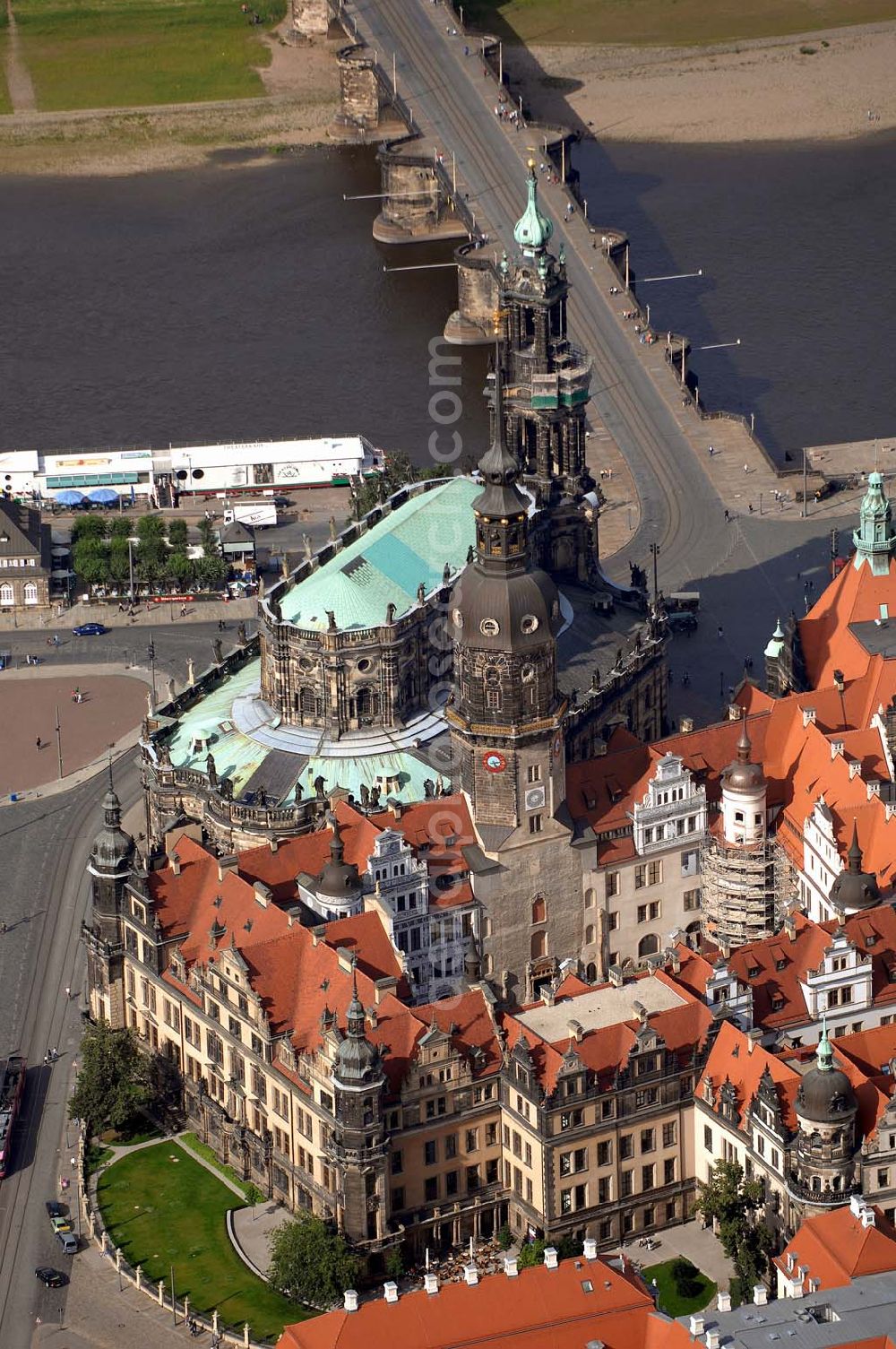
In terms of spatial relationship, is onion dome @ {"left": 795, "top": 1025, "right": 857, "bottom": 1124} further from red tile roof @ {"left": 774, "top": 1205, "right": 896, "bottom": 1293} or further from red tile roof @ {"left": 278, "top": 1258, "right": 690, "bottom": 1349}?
red tile roof @ {"left": 278, "top": 1258, "right": 690, "bottom": 1349}

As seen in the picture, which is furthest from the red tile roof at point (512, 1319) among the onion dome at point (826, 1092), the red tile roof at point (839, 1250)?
the onion dome at point (826, 1092)

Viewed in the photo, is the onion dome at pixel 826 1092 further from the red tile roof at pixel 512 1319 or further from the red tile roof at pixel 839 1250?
the red tile roof at pixel 512 1319

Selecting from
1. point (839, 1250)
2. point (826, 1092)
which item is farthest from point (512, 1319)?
point (826, 1092)

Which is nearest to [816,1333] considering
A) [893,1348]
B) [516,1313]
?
[893,1348]

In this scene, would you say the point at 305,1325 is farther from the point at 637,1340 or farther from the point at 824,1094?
the point at 824,1094

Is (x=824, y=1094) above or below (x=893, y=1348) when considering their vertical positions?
above

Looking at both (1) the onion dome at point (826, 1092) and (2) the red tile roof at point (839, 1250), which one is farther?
(1) the onion dome at point (826, 1092)
